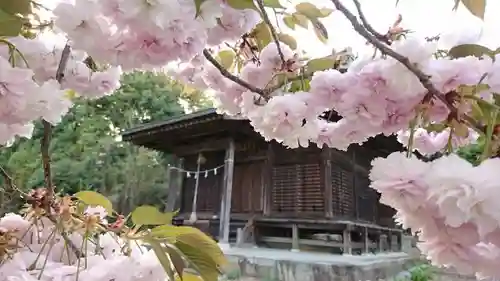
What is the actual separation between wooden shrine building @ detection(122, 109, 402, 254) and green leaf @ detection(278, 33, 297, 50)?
4066 millimetres

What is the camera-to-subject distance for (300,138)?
52 cm

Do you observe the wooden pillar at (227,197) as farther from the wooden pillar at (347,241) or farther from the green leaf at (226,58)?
the green leaf at (226,58)

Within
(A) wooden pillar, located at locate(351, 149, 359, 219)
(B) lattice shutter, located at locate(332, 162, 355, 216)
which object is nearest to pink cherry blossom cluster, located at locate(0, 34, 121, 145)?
(B) lattice shutter, located at locate(332, 162, 355, 216)

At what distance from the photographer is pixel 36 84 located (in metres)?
0.37

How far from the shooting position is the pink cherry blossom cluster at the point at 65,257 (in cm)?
32

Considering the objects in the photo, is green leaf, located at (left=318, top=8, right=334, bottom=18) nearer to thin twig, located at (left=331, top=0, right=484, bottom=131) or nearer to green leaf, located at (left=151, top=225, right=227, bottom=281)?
thin twig, located at (left=331, top=0, right=484, bottom=131)

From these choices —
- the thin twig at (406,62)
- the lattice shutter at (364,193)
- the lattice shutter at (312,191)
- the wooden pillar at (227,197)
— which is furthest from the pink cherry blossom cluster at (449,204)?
the lattice shutter at (364,193)

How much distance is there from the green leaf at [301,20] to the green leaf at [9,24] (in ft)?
1.09

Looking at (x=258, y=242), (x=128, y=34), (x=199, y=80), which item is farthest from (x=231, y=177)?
(x=128, y=34)

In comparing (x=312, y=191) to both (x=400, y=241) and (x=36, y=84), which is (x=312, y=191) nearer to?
(x=400, y=241)

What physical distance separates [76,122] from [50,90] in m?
9.40

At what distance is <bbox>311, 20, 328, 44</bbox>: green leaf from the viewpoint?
0.57 m

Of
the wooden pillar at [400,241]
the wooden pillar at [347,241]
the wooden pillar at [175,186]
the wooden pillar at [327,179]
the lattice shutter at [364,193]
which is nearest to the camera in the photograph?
the wooden pillar at [347,241]

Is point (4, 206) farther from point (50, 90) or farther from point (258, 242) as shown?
point (258, 242)
